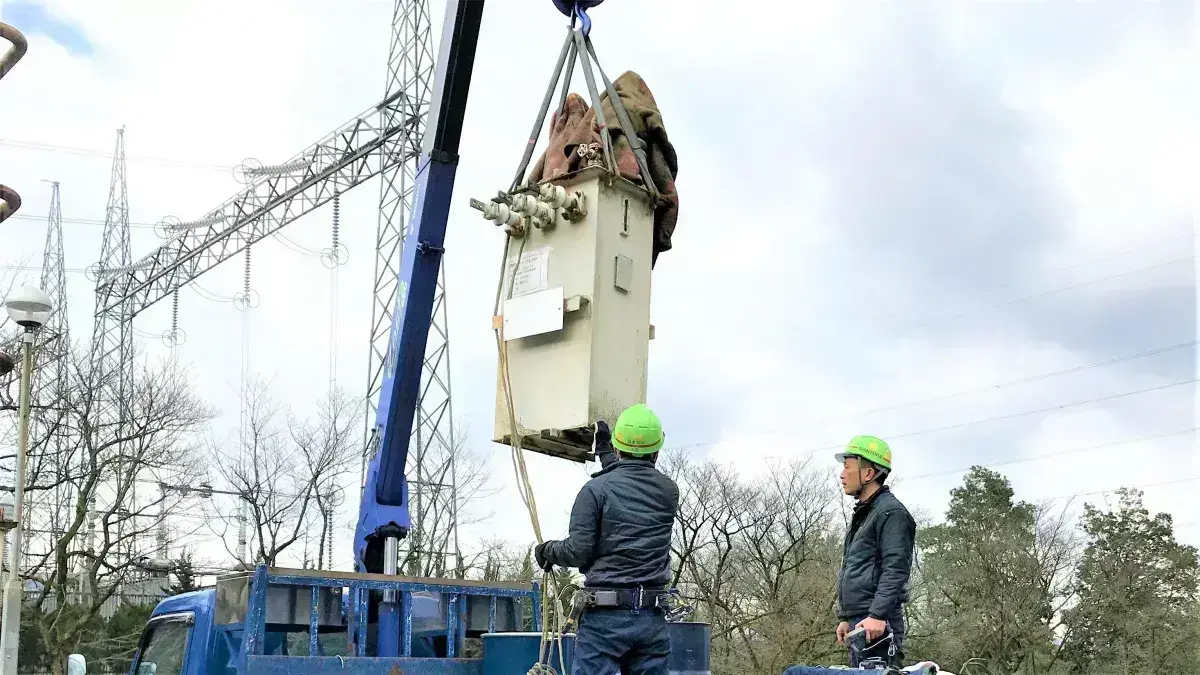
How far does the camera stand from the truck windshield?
18.6 feet

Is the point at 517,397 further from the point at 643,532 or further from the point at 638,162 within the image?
the point at 643,532

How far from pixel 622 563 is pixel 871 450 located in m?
1.42

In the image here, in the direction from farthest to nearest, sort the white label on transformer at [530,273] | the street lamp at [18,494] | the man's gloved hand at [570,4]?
the street lamp at [18,494]
the man's gloved hand at [570,4]
the white label on transformer at [530,273]

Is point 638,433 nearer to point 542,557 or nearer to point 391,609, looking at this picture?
point 542,557

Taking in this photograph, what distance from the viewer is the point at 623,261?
22.7 ft

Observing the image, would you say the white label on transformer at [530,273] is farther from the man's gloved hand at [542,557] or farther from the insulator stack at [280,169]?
the insulator stack at [280,169]

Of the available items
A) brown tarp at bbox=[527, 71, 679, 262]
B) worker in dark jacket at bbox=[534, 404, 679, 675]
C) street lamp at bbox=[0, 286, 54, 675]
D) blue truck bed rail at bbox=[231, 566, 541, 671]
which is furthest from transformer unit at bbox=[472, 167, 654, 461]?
street lamp at bbox=[0, 286, 54, 675]

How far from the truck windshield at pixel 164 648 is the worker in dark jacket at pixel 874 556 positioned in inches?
131

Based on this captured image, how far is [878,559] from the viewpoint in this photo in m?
5.27

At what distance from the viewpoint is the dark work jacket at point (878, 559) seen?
5031 millimetres

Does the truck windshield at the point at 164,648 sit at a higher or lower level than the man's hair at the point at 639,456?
lower

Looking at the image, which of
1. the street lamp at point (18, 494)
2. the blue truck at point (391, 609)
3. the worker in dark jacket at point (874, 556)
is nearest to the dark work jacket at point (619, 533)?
the blue truck at point (391, 609)

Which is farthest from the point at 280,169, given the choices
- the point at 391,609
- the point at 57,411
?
the point at 391,609

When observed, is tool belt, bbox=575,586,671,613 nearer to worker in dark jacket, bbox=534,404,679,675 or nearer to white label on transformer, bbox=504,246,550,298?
worker in dark jacket, bbox=534,404,679,675
